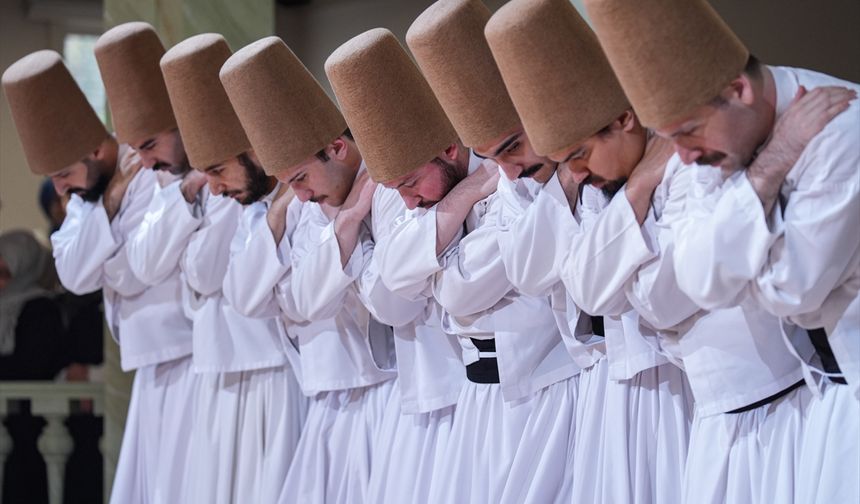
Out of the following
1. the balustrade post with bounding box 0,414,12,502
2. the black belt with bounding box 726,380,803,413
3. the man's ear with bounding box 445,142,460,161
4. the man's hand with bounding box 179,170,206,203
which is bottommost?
the balustrade post with bounding box 0,414,12,502

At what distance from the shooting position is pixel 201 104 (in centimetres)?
506

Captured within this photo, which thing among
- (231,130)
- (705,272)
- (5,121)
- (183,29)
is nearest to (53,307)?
(183,29)

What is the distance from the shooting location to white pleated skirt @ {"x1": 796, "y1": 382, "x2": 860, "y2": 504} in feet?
10.2

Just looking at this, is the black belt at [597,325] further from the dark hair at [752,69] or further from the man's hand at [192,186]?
the man's hand at [192,186]

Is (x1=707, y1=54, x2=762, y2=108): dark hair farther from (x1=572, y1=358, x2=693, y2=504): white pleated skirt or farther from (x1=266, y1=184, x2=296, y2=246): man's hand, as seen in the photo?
(x1=266, y1=184, x2=296, y2=246): man's hand

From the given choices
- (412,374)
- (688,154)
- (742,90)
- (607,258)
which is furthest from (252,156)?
(742,90)

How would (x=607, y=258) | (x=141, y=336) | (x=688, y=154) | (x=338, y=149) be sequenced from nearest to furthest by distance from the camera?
(x=688, y=154)
(x=607, y=258)
(x=338, y=149)
(x=141, y=336)

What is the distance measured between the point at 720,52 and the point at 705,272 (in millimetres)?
536

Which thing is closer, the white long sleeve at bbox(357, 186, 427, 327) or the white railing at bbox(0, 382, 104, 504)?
the white long sleeve at bbox(357, 186, 427, 327)

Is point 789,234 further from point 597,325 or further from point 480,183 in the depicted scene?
point 480,183

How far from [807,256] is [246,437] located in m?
2.91

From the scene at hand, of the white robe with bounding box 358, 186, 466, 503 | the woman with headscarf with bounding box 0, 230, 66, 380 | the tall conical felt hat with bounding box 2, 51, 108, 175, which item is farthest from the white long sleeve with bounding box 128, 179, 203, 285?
the woman with headscarf with bounding box 0, 230, 66, 380

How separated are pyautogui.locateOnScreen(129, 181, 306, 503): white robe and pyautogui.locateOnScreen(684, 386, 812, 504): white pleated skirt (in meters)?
2.17

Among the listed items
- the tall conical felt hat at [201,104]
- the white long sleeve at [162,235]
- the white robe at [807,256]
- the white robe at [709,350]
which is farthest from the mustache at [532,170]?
the white long sleeve at [162,235]
